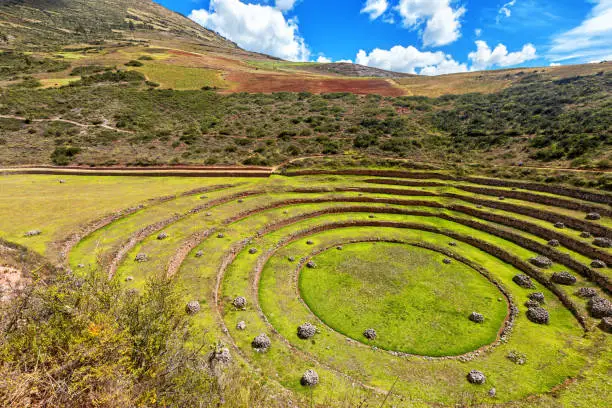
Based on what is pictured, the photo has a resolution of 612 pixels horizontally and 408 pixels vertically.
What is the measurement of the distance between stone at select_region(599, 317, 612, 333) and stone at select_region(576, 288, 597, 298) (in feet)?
7.30

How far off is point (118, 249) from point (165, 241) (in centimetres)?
302

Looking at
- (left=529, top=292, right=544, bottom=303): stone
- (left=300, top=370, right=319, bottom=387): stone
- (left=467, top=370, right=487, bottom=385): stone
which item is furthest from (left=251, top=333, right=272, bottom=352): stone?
(left=529, top=292, right=544, bottom=303): stone

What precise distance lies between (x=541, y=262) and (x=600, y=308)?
5.05 meters

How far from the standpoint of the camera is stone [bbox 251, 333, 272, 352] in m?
12.5

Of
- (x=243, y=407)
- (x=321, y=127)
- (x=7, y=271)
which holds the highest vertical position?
(x=321, y=127)

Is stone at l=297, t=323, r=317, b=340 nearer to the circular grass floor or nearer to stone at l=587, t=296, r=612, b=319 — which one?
the circular grass floor

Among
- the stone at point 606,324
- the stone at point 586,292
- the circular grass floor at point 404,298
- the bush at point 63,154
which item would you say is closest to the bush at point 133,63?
the bush at point 63,154

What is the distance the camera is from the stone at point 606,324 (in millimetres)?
14216

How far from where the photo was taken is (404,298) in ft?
58.0

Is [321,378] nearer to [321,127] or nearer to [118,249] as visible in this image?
[118,249]

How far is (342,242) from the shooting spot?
2403 cm

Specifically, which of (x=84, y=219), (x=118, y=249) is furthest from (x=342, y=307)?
(x=84, y=219)

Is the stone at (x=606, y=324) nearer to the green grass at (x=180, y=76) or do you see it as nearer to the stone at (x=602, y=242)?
the stone at (x=602, y=242)

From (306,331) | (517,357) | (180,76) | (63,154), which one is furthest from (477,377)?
(180,76)
